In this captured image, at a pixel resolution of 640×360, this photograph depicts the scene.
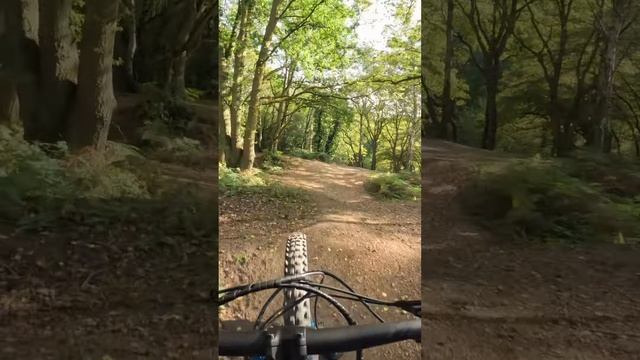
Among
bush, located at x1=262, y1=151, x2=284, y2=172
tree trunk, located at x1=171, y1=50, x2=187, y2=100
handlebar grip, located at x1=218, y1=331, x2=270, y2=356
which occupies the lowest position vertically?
handlebar grip, located at x1=218, y1=331, x2=270, y2=356

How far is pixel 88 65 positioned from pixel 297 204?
4.71ft

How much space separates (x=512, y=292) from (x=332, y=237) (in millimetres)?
1103

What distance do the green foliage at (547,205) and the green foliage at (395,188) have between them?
0.68 meters

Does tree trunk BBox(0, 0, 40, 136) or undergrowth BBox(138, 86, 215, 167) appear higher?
tree trunk BBox(0, 0, 40, 136)

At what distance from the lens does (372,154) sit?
10.5ft

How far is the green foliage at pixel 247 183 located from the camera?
2955 millimetres

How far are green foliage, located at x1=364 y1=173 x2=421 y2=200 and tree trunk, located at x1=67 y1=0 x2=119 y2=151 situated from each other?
1.67 m

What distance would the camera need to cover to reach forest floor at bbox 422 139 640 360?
7.48 ft

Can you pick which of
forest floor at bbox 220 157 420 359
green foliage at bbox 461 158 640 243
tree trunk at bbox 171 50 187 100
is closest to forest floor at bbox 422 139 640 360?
green foliage at bbox 461 158 640 243

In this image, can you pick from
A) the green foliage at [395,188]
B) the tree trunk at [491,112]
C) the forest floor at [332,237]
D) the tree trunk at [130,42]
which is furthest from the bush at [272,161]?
the tree trunk at [491,112]

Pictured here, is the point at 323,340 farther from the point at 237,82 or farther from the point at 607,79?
the point at 607,79

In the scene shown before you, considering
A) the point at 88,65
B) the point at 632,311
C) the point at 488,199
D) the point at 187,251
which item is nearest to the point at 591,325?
the point at 632,311

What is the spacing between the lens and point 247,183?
9.76 ft

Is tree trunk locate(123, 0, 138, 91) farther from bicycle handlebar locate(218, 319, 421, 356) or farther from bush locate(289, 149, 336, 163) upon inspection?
bicycle handlebar locate(218, 319, 421, 356)
